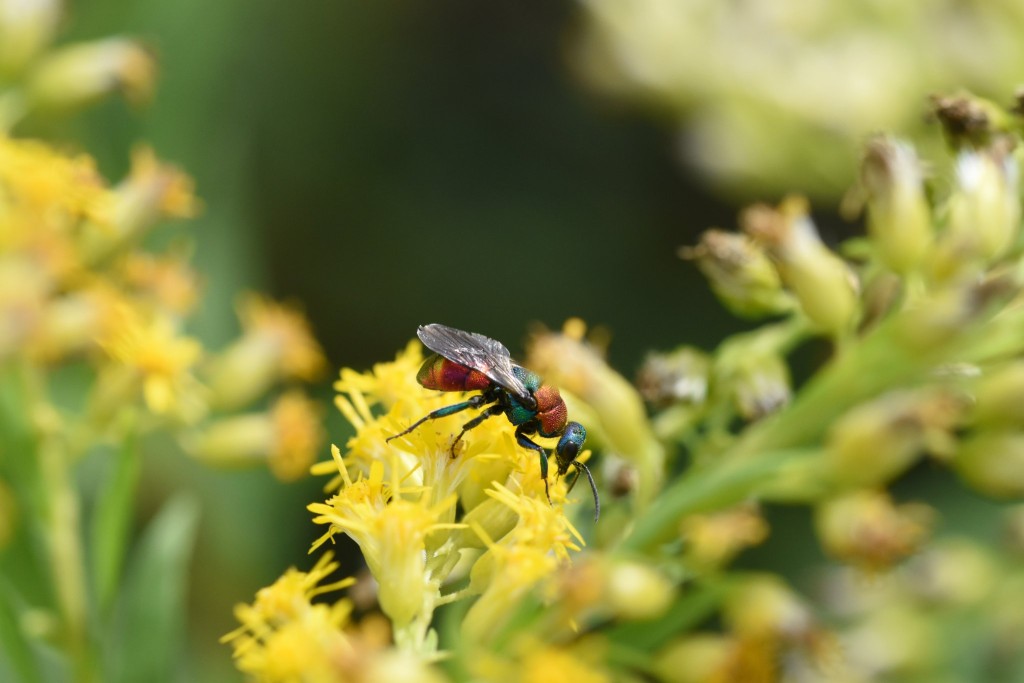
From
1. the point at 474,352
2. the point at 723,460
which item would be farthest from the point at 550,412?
the point at 723,460

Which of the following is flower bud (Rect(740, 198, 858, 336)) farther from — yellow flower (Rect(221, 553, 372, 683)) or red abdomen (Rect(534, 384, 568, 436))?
yellow flower (Rect(221, 553, 372, 683))

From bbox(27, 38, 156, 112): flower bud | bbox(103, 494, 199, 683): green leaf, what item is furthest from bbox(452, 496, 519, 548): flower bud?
bbox(27, 38, 156, 112): flower bud

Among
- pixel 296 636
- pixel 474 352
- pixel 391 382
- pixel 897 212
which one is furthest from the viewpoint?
pixel 474 352

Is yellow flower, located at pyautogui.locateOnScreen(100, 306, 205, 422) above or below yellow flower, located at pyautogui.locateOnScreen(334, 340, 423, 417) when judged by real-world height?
above

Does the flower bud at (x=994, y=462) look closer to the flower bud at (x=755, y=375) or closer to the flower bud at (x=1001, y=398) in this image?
the flower bud at (x=1001, y=398)

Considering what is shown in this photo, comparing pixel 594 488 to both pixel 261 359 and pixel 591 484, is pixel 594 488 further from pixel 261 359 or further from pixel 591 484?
pixel 261 359

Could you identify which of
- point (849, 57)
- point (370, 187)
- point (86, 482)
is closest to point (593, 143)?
point (370, 187)
